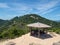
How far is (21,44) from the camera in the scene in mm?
13414

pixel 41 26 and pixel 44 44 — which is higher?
pixel 41 26

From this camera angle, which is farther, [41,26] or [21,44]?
[41,26]

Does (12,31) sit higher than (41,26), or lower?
lower

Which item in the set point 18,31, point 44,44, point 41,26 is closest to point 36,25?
point 41,26

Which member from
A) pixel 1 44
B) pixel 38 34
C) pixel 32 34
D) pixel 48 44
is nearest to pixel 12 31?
pixel 32 34

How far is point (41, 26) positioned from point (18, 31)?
598 centimetres

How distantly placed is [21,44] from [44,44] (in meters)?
2.49

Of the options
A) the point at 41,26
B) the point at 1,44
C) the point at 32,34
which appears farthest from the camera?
the point at 32,34

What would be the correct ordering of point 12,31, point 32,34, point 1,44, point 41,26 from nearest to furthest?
point 1,44, point 41,26, point 32,34, point 12,31

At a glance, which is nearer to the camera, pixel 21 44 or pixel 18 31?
pixel 21 44

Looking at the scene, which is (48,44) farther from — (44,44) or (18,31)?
(18,31)

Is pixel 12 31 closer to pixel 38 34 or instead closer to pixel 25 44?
pixel 38 34

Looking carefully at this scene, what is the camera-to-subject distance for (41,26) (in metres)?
16.6

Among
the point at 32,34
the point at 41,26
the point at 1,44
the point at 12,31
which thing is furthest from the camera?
the point at 12,31
